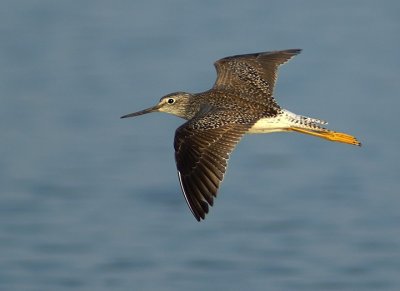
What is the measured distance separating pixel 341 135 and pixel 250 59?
5.07ft

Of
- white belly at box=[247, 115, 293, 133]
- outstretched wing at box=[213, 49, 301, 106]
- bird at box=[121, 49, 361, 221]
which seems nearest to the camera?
bird at box=[121, 49, 361, 221]

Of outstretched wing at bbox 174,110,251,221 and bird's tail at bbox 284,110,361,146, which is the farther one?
bird's tail at bbox 284,110,361,146

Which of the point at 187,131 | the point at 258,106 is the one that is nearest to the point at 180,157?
the point at 187,131

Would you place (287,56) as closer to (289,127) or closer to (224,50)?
(289,127)

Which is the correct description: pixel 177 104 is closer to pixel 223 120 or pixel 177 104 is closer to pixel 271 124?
pixel 271 124

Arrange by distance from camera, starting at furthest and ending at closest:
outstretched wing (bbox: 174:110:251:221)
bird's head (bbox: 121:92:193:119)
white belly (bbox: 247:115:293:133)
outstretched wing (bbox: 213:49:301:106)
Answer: bird's head (bbox: 121:92:193:119), outstretched wing (bbox: 213:49:301:106), white belly (bbox: 247:115:293:133), outstretched wing (bbox: 174:110:251:221)

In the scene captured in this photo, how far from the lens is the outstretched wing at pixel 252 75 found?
16672mm

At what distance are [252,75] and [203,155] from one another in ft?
7.96

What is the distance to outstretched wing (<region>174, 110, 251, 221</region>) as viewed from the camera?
1455 cm

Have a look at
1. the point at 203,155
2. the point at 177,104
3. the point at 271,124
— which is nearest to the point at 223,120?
the point at 203,155

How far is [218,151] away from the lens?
49.1 feet

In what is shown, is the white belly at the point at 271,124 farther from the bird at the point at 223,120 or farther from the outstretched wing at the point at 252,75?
the outstretched wing at the point at 252,75

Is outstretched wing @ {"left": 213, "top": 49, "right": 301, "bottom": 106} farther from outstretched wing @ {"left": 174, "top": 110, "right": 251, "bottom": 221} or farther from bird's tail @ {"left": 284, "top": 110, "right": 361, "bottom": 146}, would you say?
outstretched wing @ {"left": 174, "top": 110, "right": 251, "bottom": 221}

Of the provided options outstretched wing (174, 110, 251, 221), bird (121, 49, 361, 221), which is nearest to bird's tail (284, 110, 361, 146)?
bird (121, 49, 361, 221)
